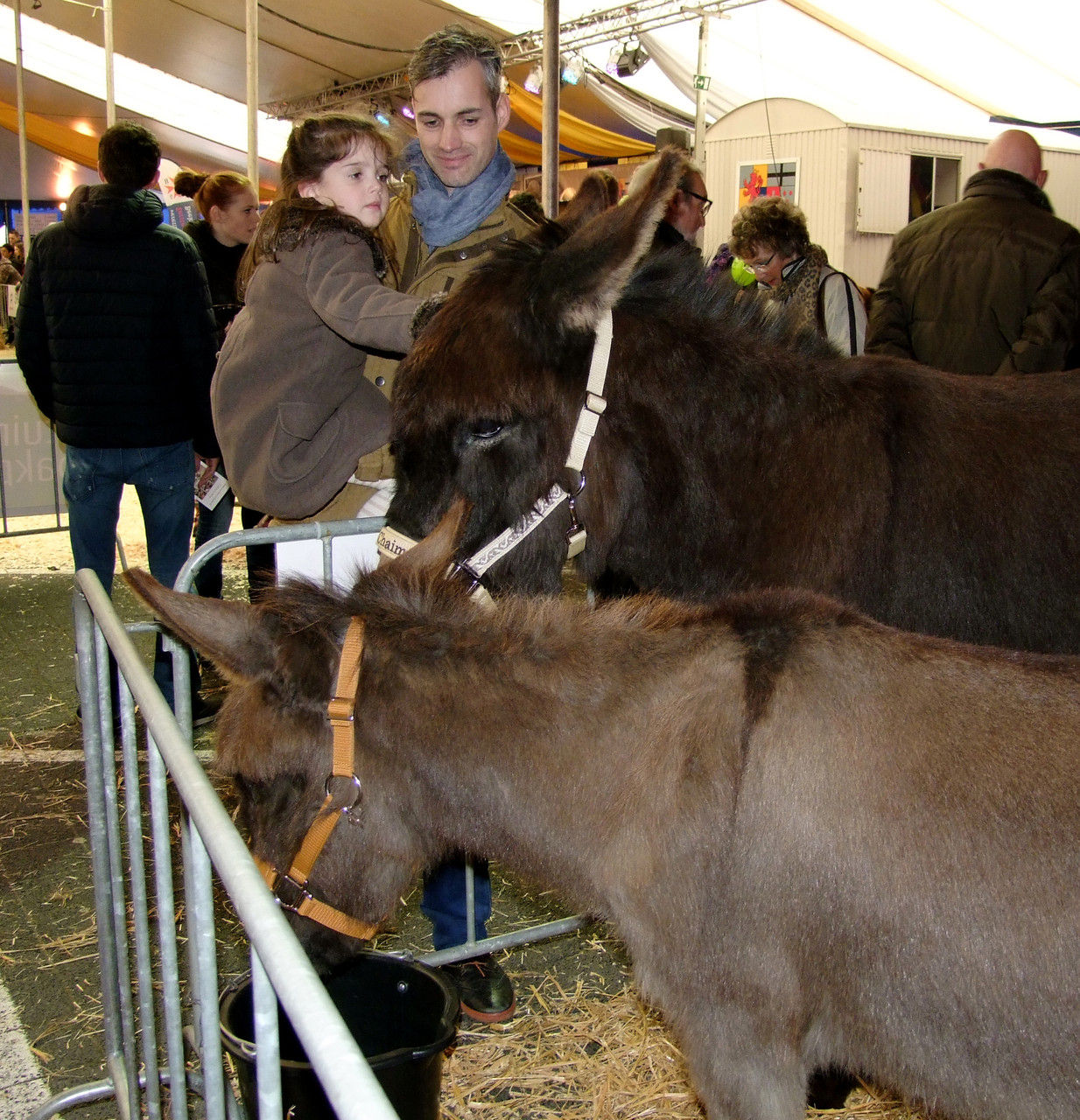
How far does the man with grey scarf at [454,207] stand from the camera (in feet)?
10.5

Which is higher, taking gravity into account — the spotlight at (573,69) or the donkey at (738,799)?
the spotlight at (573,69)

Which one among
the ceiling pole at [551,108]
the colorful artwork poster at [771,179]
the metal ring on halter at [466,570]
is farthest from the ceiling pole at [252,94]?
the metal ring on halter at [466,570]

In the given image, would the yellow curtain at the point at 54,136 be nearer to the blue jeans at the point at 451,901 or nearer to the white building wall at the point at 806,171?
the white building wall at the point at 806,171

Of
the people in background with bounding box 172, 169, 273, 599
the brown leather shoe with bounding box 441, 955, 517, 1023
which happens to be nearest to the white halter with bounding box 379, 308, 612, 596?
the brown leather shoe with bounding box 441, 955, 517, 1023

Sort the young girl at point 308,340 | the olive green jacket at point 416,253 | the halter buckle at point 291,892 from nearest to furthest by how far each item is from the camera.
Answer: the halter buckle at point 291,892 → the young girl at point 308,340 → the olive green jacket at point 416,253

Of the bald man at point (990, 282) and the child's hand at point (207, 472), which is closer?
the bald man at point (990, 282)

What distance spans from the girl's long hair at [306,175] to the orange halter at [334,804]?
5.47ft

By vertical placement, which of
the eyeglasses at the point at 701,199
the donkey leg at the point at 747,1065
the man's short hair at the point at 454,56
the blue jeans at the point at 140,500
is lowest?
the donkey leg at the point at 747,1065

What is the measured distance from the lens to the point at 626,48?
48.5ft

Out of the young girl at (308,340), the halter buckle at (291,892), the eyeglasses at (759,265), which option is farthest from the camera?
the eyeglasses at (759,265)

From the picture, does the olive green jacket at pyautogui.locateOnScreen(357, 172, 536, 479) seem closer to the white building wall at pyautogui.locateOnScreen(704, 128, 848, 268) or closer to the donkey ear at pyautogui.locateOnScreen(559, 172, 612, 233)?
the donkey ear at pyautogui.locateOnScreen(559, 172, 612, 233)

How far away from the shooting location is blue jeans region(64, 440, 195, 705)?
17.8 feet

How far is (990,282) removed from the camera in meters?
4.33

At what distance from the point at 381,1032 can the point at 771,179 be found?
42.8 ft
